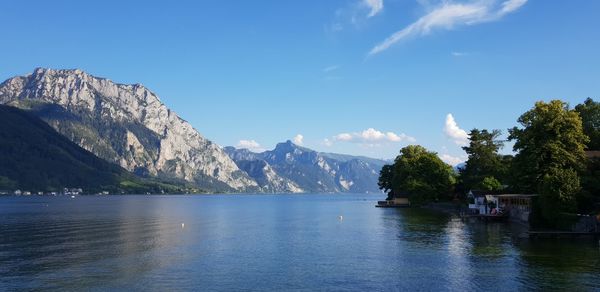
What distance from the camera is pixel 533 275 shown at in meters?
48.8

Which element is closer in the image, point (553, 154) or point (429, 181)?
point (553, 154)

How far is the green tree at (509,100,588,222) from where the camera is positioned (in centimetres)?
7612

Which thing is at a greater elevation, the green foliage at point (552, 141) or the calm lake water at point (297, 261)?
the green foliage at point (552, 141)

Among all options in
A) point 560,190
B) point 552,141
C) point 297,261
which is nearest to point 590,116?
point 552,141

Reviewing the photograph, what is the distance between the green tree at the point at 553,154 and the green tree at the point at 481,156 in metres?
74.8

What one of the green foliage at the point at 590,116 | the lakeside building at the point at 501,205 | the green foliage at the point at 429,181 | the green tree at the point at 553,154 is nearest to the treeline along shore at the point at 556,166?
the green tree at the point at 553,154

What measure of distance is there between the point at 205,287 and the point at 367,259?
2344 cm

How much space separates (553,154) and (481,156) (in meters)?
85.9

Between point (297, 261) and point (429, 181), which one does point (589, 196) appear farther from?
point (429, 181)

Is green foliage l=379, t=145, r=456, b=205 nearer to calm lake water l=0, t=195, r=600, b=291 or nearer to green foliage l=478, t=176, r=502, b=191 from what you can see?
green foliage l=478, t=176, r=502, b=191

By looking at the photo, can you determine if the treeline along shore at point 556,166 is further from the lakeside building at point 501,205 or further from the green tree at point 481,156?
the green tree at point 481,156

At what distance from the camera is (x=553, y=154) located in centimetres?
7850

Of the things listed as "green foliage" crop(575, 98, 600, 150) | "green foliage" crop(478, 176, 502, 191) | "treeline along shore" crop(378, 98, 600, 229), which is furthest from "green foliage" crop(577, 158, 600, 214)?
"green foliage" crop(478, 176, 502, 191)

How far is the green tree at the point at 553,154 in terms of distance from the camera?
76125 mm
